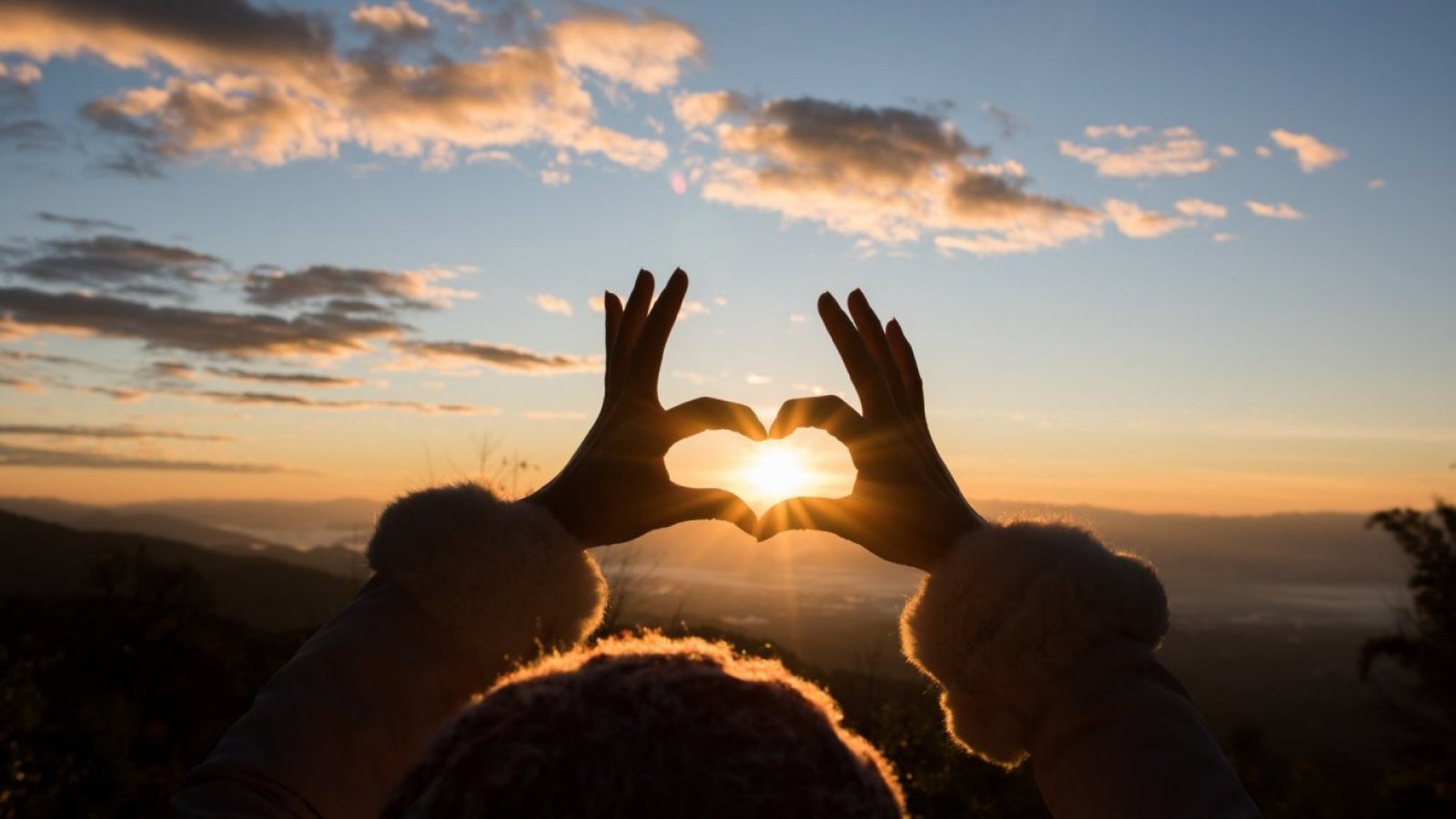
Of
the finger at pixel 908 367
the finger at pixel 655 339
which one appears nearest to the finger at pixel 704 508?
the finger at pixel 655 339

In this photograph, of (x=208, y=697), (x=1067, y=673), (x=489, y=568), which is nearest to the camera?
(x=1067, y=673)

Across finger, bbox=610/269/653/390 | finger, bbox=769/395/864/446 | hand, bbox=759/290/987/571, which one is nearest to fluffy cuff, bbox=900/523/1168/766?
hand, bbox=759/290/987/571

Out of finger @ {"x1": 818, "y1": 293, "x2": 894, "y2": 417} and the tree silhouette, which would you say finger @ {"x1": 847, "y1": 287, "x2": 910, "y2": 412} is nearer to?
finger @ {"x1": 818, "y1": 293, "x2": 894, "y2": 417}

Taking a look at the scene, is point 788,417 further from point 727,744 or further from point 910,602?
point 727,744

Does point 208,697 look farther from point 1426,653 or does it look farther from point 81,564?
point 81,564

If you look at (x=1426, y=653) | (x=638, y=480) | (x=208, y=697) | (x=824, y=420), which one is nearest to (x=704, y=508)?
(x=638, y=480)

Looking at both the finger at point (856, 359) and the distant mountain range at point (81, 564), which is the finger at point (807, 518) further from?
the distant mountain range at point (81, 564)
